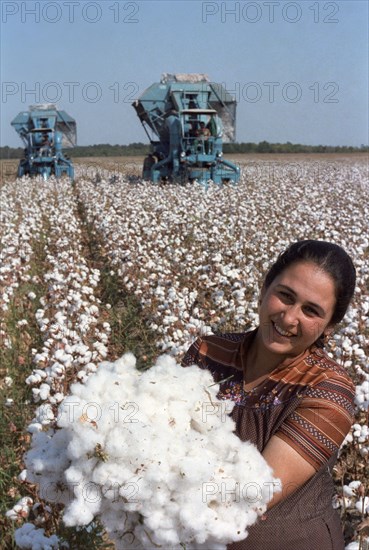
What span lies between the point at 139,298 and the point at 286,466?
4766 millimetres

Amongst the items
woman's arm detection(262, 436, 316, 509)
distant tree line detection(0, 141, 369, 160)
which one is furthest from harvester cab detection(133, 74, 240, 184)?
distant tree line detection(0, 141, 369, 160)

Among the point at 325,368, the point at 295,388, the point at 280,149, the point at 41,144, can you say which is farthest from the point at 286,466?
the point at 280,149

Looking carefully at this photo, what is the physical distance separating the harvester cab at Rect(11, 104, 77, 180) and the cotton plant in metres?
19.6

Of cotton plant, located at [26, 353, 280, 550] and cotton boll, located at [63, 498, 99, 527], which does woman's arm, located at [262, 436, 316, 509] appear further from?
cotton boll, located at [63, 498, 99, 527]

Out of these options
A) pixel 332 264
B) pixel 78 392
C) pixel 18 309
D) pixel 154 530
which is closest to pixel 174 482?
pixel 154 530

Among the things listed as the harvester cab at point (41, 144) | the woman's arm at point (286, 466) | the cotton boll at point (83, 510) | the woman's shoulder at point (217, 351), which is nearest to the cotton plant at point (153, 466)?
the cotton boll at point (83, 510)

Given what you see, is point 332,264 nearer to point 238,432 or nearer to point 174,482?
point 238,432

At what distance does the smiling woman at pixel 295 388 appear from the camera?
6.28 feet

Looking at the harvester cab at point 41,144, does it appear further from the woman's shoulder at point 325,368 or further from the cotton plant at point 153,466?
the cotton plant at point 153,466

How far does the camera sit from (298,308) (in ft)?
7.21

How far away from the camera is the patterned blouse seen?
193 centimetres

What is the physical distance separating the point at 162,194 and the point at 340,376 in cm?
1252

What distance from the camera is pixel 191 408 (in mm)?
1661

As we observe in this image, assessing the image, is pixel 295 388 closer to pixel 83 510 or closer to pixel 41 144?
pixel 83 510
